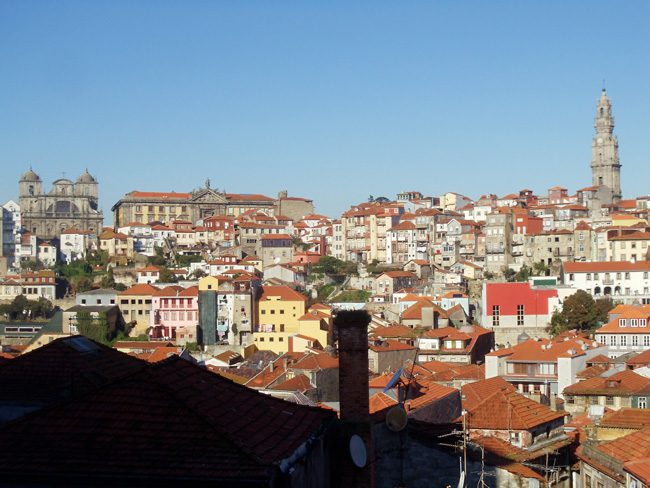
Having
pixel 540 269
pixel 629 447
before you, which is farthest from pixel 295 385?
pixel 540 269

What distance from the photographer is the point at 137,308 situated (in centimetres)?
7625

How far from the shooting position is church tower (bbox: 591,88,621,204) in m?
119

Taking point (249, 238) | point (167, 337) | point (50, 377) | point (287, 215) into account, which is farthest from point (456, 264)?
point (50, 377)

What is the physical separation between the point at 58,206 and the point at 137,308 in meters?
52.1

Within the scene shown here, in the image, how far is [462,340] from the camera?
201ft

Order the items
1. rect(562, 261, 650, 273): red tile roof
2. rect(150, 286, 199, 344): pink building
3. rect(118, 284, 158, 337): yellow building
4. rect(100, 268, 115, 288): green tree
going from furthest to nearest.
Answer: rect(100, 268, 115, 288): green tree, rect(118, 284, 158, 337): yellow building, rect(150, 286, 199, 344): pink building, rect(562, 261, 650, 273): red tile roof

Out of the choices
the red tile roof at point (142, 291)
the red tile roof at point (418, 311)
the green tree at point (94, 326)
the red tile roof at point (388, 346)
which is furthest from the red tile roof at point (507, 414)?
the red tile roof at point (142, 291)

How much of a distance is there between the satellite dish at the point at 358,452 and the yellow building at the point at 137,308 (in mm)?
66411

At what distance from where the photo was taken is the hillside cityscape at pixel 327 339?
8.91 metres

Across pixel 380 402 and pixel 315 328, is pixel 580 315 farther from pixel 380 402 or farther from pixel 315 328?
pixel 380 402

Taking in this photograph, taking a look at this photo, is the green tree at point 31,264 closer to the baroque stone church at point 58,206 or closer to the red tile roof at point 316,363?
the baroque stone church at point 58,206

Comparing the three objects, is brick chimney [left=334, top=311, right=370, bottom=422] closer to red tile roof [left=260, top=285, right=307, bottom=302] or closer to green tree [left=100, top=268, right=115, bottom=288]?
red tile roof [left=260, top=285, right=307, bottom=302]

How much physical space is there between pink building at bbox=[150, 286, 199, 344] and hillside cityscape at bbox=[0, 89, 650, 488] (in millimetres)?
141

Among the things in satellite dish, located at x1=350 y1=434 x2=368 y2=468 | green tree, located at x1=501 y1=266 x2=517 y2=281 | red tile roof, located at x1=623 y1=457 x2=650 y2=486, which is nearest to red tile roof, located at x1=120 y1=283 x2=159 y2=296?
green tree, located at x1=501 y1=266 x2=517 y2=281
